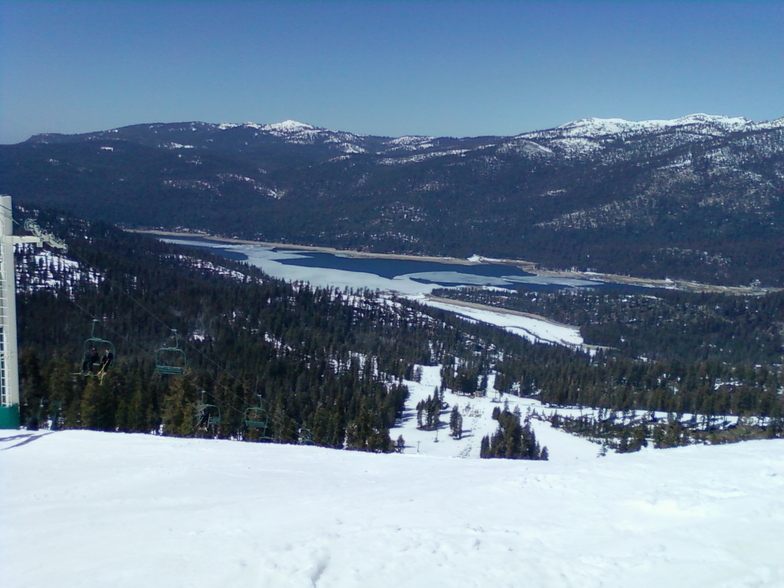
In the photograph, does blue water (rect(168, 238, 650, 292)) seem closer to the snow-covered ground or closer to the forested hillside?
the forested hillside

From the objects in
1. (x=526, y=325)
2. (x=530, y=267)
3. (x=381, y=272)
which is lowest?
(x=526, y=325)

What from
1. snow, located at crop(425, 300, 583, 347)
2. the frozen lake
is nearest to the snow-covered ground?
snow, located at crop(425, 300, 583, 347)

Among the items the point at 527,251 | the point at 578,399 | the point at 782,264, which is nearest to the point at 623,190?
the point at 527,251

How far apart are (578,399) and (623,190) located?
4647 inches

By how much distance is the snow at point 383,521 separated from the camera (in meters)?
5.68

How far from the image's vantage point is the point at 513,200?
532 ft

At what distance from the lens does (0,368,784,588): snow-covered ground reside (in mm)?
5688

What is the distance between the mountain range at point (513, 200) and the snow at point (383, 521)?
96.0 meters

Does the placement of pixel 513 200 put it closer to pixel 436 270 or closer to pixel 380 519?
pixel 436 270

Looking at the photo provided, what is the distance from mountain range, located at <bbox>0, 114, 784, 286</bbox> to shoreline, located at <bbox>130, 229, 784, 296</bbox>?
3.13 m

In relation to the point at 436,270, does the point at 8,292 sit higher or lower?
higher

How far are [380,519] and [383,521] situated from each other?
0.08 metres

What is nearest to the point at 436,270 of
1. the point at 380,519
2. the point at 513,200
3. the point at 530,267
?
the point at 530,267

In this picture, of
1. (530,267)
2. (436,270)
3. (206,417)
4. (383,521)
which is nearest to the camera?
(383,521)
